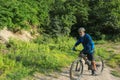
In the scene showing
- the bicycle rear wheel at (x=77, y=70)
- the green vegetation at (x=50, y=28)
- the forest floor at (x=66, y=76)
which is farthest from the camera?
the green vegetation at (x=50, y=28)

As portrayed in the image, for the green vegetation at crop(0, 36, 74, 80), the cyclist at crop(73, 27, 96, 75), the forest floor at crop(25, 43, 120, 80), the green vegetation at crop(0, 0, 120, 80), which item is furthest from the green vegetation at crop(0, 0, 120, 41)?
Result: the cyclist at crop(73, 27, 96, 75)

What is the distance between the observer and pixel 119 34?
2473cm

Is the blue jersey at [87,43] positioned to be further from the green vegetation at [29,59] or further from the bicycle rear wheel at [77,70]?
the green vegetation at [29,59]

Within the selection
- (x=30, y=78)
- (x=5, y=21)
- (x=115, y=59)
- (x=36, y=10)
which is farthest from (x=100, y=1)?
(x=30, y=78)

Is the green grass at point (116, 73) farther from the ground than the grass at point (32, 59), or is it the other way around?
the grass at point (32, 59)

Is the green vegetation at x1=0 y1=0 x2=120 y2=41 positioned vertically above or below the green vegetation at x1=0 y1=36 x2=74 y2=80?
above

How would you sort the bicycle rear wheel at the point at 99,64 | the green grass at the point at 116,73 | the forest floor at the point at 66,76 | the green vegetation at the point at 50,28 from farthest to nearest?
the green grass at the point at 116,73 < the bicycle rear wheel at the point at 99,64 < the green vegetation at the point at 50,28 < the forest floor at the point at 66,76

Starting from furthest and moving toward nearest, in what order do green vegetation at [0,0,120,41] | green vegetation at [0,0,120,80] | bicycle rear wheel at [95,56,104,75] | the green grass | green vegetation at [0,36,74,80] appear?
green vegetation at [0,0,120,41] < the green grass < bicycle rear wheel at [95,56,104,75] < green vegetation at [0,0,120,80] < green vegetation at [0,36,74,80]

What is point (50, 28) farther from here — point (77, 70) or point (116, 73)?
point (77, 70)

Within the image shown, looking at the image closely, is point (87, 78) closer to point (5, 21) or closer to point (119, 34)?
point (5, 21)

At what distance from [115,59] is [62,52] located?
2673 mm

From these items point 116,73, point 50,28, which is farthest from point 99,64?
point 50,28

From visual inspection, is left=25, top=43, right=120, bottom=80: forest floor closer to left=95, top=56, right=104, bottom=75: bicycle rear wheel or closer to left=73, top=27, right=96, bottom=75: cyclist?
left=95, top=56, right=104, bottom=75: bicycle rear wheel

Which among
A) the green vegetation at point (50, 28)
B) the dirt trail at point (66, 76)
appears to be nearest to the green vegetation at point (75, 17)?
the green vegetation at point (50, 28)
